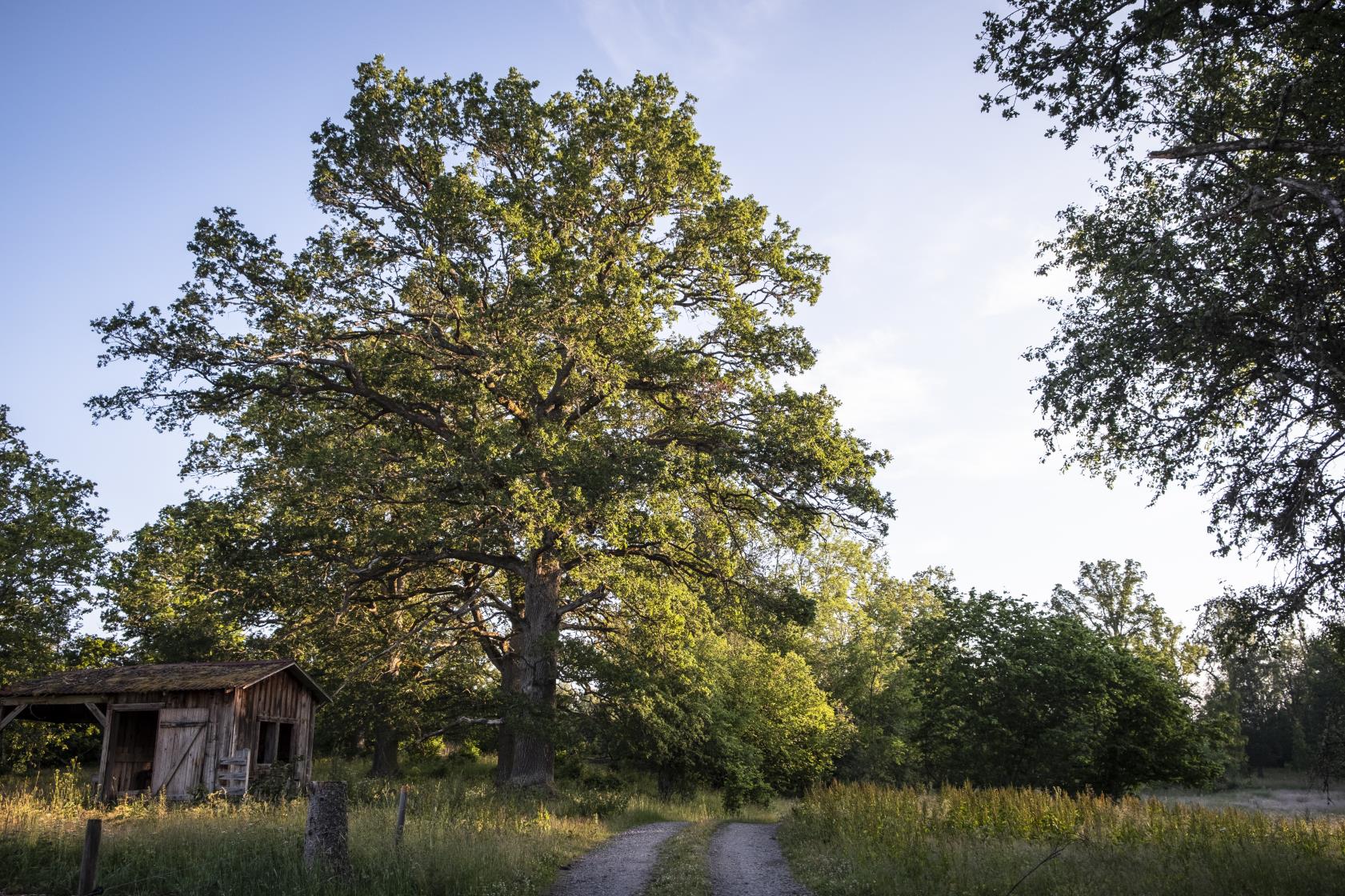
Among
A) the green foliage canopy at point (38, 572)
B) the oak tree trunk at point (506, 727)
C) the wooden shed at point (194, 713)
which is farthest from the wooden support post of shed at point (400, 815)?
the green foliage canopy at point (38, 572)

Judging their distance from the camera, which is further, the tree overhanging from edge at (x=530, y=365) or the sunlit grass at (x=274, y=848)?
the tree overhanging from edge at (x=530, y=365)

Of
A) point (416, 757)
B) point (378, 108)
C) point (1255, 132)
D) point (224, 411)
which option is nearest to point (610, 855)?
point (224, 411)

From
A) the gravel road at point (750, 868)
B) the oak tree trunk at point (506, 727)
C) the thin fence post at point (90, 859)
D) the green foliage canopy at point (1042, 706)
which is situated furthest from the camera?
the green foliage canopy at point (1042, 706)

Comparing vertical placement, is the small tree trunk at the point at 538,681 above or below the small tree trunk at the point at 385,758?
above

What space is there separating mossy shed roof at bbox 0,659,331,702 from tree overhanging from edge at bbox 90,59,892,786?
16.7ft

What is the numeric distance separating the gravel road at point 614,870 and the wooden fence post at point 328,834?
2678 mm

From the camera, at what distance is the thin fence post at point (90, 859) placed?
7.92m

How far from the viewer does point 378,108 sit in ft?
61.5

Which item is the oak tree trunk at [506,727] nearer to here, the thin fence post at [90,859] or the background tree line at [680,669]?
the background tree line at [680,669]

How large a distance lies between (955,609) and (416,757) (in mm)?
24684

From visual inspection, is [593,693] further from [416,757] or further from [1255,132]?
[416,757]

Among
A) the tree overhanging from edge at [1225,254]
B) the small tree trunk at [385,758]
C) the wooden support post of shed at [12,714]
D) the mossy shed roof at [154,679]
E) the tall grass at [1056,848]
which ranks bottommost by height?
the small tree trunk at [385,758]

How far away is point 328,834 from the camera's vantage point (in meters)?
9.84

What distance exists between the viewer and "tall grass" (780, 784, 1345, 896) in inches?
357
